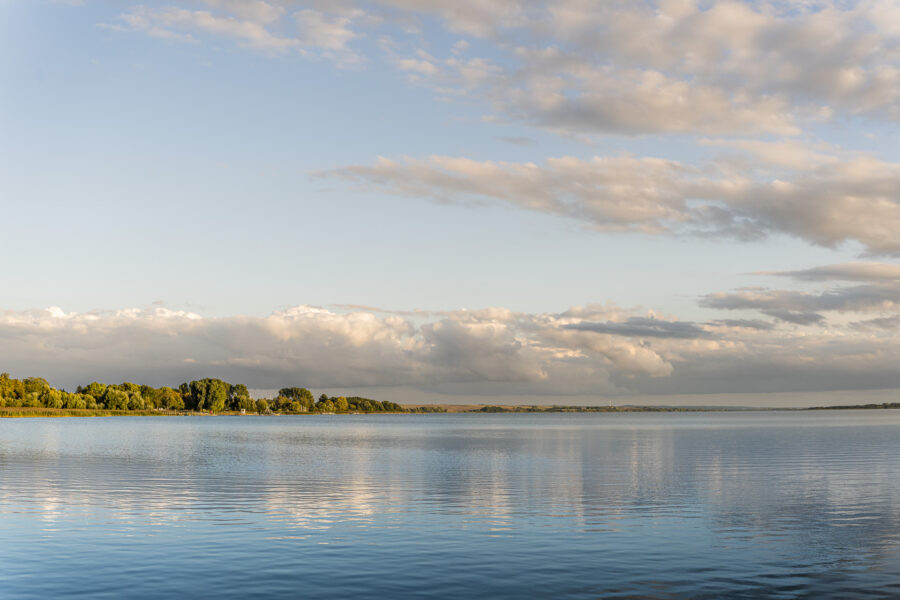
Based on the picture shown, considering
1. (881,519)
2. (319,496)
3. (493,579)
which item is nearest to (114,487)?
(319,496)

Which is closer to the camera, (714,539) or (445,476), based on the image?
(714,539)

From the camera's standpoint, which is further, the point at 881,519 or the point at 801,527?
the point at 881,519

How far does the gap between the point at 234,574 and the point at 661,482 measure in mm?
43308

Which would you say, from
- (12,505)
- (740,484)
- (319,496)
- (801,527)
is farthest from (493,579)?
(740,484)

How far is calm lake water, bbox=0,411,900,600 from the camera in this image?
2995 centimetres

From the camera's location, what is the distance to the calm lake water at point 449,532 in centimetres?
2995

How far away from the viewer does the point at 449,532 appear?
40.5 m

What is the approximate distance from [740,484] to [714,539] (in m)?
27.3

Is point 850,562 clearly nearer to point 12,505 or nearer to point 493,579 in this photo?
point 493,579

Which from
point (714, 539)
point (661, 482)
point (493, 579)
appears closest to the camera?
point (493, 579)

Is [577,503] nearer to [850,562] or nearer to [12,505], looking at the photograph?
[850,562]

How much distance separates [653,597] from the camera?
1099 inches

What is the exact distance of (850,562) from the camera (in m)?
33.8

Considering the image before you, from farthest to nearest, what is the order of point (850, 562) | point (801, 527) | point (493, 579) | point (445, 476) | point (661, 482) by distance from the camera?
point (445, 476) < point (661, 482) < point (801, 527) < point (850, 562) < point (493, 579)
